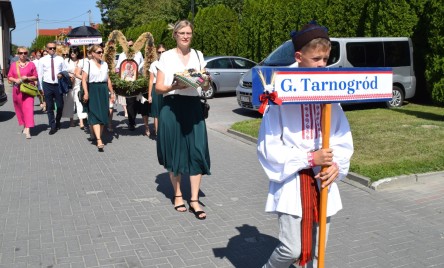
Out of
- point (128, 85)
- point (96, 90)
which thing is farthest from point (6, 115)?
point (96, 90)

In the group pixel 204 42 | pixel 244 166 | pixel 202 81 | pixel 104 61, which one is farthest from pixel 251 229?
pixel 204 42

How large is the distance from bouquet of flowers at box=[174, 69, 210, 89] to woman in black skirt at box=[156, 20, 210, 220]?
131mm

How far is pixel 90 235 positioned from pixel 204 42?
21.3 metres

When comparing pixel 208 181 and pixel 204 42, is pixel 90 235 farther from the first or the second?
pixel 204 42

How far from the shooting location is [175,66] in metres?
4.99

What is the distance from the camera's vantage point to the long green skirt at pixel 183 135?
515 cm

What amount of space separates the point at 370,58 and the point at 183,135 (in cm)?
942

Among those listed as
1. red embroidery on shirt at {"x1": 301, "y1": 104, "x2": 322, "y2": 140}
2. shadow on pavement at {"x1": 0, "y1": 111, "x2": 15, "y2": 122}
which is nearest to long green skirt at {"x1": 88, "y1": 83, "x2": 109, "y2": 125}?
shadow on pavement at {"x1": 0, "y1": 111, "x2": 15, "y2": 122}

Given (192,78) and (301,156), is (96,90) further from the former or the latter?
(301,156)

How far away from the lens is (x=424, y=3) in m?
13.8

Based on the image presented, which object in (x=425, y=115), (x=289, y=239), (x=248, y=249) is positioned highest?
(x=289, y=239)

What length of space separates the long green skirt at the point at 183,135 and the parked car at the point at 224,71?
12455 mm

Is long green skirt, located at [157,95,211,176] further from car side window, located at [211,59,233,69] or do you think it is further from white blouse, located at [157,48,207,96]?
car side window, located at [211,59,233,69]

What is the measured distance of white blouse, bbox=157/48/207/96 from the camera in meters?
4.94
